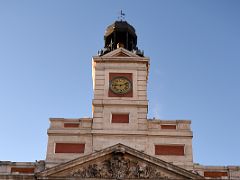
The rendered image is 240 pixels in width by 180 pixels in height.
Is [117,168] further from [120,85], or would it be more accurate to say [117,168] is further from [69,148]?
[120,85]

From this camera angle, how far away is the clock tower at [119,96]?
33.3 m

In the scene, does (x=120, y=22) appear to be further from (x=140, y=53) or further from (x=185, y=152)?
(x=185, y=152)

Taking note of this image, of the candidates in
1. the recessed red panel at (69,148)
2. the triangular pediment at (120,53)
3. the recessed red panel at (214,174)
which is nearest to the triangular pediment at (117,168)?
the recessed red panel at (214,174)

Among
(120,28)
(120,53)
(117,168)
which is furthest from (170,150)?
(120,28)

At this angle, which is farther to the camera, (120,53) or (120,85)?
(120,53)

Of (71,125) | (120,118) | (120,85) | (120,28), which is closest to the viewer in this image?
(71,125)

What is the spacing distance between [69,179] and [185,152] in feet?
25.4

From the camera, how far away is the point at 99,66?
3681 centimetres

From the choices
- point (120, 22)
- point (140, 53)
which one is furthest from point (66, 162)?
point (120, 22)

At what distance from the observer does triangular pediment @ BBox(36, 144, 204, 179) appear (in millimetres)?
29906

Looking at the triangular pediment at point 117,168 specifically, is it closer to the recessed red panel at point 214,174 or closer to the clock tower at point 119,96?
the recessed red panel at point 214,174

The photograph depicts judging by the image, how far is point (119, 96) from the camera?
35.4 metres

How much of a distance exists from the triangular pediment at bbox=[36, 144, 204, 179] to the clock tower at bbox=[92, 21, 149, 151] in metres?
2.31

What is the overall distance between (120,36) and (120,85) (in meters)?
5.80
